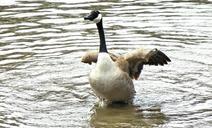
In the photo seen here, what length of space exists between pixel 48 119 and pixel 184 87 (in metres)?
2.70

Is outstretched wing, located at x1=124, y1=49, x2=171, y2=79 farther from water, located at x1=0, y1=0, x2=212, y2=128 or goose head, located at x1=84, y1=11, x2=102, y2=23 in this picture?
goose head, located at x1=84, y1=11, x2=102, y2=23

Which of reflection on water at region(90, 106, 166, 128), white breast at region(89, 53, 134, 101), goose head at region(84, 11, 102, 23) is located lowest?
reflection on water at region(90, 106, 166, 128)

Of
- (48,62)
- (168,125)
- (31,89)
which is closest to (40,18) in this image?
(48,62)

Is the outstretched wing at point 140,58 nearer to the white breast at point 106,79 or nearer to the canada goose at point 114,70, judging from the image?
the canada goose at point 114,70

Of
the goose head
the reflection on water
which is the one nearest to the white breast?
the reflection on water

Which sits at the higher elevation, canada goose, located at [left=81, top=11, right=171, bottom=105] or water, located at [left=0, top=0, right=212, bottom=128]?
canada goose, located at [left=81, top=11, right=171, bottom=105]

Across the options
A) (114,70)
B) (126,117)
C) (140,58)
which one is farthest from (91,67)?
(126,117)

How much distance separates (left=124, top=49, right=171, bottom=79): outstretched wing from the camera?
1136cm

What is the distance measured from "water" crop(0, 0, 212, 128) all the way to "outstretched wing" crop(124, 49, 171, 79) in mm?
478

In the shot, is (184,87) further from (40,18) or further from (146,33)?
(40,18)

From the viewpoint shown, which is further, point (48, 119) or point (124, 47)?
point (124, 47)

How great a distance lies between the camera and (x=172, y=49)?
1440 centimetres

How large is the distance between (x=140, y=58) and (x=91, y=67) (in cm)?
235

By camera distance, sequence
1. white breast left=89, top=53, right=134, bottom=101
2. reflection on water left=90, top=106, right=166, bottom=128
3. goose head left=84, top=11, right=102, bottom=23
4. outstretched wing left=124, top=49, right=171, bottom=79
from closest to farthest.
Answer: reflection on water left=90, top=106, right=166, bottom=128, white breast left=89, top=53, right=134, bottom=101, goose head left=84, top=11, right=102, bottom=23, outstretched wing left=124, top=49, right=171, bottom=79
